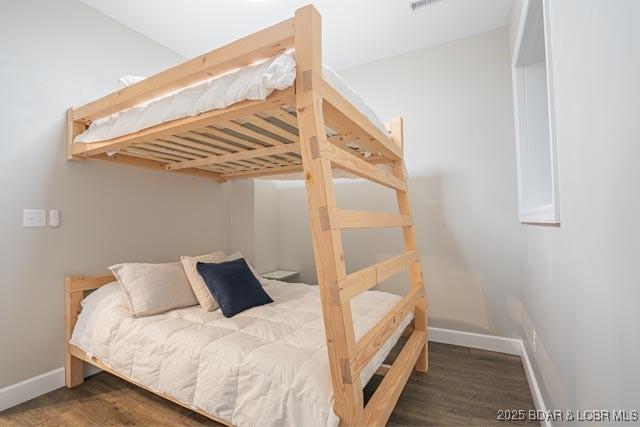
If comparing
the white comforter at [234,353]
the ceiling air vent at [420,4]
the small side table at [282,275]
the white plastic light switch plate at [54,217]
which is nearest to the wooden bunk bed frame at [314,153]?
the white comforter at [234,353]

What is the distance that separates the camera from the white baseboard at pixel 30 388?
1.82 m

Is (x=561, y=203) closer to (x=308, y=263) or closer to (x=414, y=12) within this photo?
(x=414, y=12)

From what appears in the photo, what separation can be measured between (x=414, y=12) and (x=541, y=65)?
3.39ft

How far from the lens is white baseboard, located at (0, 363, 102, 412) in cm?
182

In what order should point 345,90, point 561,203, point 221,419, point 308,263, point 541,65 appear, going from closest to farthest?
point 561,203 < point 221,419 < point 345,90 < point 541,65 < point 308,263

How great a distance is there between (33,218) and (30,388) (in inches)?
42.6

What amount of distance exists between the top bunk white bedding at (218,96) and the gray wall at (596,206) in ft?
2.84

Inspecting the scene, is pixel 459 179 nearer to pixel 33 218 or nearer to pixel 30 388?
pixel 33 218

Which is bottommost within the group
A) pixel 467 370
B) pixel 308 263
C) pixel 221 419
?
pixel 467 370

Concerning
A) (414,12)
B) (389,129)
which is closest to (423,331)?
(389,129)

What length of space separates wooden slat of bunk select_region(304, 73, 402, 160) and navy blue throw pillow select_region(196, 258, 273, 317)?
1.30m

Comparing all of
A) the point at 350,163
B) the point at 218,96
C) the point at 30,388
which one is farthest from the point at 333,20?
the point at 30,388

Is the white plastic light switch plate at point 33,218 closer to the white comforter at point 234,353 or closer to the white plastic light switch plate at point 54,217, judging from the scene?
the white plastic light switch plate at point 54,217

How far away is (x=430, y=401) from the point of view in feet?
6.04
